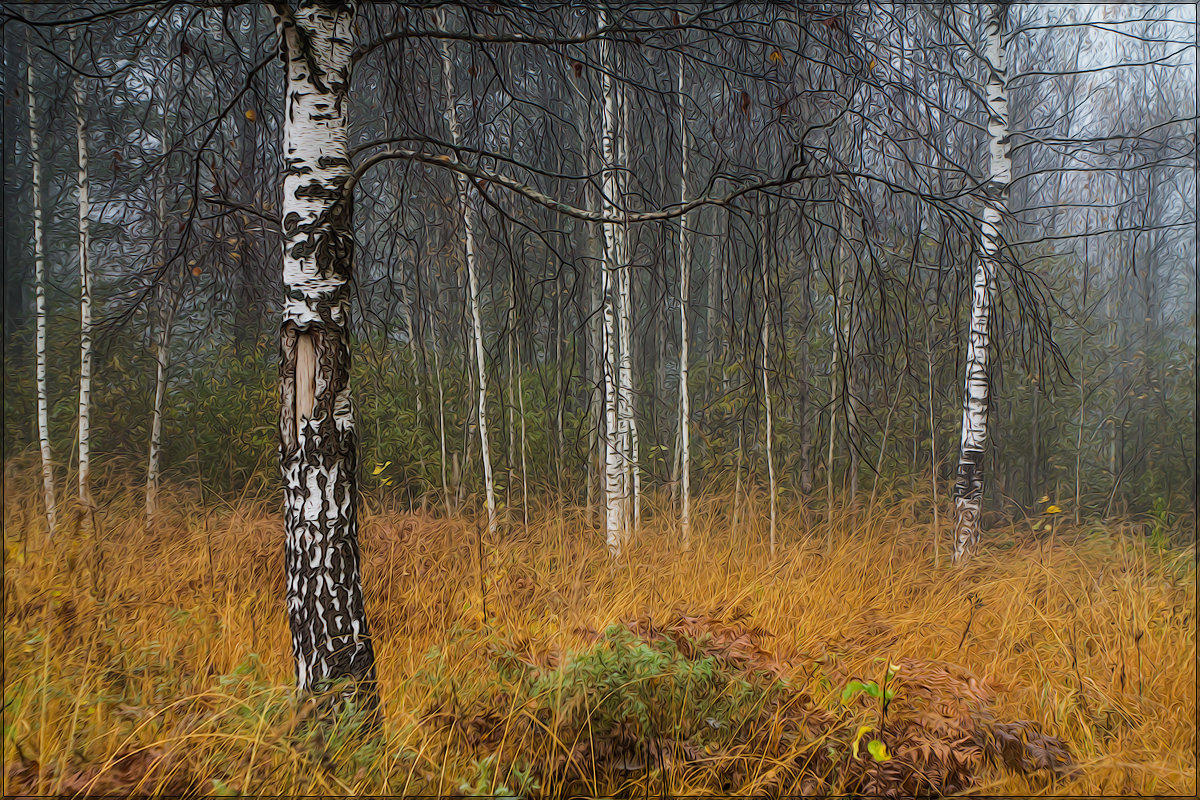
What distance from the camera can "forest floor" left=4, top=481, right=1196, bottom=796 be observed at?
2.03 meters

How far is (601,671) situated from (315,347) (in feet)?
5.42

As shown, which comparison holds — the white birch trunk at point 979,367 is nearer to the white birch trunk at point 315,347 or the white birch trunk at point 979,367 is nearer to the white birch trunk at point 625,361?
the white birch trunk at point 625,361

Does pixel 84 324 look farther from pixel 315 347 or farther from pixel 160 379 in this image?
pixel 315 347

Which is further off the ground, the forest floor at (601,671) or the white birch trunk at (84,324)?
the white birch trunk at (84,324)

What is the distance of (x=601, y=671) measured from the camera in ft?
7.33

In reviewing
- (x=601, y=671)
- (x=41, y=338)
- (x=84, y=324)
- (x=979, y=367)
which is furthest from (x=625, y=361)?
(x=41, y=338)

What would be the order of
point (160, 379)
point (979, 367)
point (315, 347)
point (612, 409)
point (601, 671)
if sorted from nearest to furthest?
point (315, 347) → point (601, 671) → point (612, 409) → point (979, 367) → point (160, 379)

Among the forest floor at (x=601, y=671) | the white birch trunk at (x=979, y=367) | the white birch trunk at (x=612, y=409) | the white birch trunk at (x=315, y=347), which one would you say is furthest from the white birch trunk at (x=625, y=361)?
the white birch trunk at (x=979, y=367)

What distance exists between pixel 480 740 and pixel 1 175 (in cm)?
338

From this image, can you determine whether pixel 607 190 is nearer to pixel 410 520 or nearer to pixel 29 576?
pixel 410 520

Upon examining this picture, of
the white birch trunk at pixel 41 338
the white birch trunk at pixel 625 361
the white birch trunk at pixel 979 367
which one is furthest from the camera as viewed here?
the white birch trunk at pixel 41 338

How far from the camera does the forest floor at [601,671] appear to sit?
203 centimetres

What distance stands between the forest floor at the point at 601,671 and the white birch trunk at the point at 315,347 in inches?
10.5

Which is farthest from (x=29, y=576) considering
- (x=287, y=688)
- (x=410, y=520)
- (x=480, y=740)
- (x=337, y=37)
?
(x=337, y=37)
